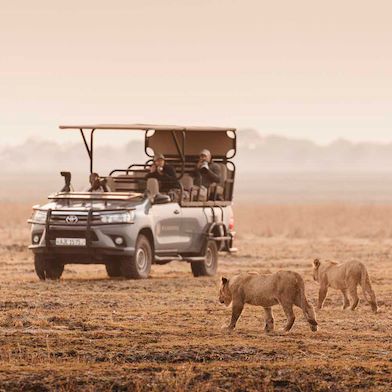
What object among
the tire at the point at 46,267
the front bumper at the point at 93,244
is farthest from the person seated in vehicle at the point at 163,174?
the tire at the point at 46,267

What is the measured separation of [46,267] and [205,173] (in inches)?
149

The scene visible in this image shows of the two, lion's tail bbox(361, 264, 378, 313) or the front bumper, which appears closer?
lion's tail bbox(361, 264, 378, 313)

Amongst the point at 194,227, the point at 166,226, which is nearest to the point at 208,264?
the point at 194,227

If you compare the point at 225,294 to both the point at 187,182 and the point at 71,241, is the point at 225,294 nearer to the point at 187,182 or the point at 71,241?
the point at 71,241

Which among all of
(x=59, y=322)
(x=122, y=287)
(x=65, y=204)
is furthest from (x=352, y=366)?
(x=65, y=204)

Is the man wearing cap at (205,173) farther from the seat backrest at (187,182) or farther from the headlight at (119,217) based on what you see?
the headlight at (119,217)

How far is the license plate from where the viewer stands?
24.6 meters

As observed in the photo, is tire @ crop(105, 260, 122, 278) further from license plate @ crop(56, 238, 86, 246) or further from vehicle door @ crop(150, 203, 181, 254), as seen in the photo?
license plate @ crop(56, 238, 86, 246)

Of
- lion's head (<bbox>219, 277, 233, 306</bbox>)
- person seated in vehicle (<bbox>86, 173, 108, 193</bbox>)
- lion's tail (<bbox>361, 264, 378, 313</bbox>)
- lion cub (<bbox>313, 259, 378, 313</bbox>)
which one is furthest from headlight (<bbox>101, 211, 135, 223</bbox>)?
lion's head (<bbox>219, 277, 233, 306</bbox>)

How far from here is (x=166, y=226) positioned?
1036 inches

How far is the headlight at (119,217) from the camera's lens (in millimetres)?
24828

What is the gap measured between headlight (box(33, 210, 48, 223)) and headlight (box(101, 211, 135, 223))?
100 cm

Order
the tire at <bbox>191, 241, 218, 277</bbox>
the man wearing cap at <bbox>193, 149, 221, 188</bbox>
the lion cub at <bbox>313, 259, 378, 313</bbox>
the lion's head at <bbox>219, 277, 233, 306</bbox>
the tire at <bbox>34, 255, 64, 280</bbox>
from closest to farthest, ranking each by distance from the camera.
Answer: the lion's head at <bbox>219, 277, 233, 306</bbox> < the lion cub at <bbox>313, 259, 378, 313</bbox> < the tire at <bbox>34, 255, 64, 280</bbox> < the tire at <bbox>191, 241, 218, 277</bbox> < the man wearing cap at <bbox>193, 149, 221, 188</bbox>

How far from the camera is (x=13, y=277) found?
26562 mm
